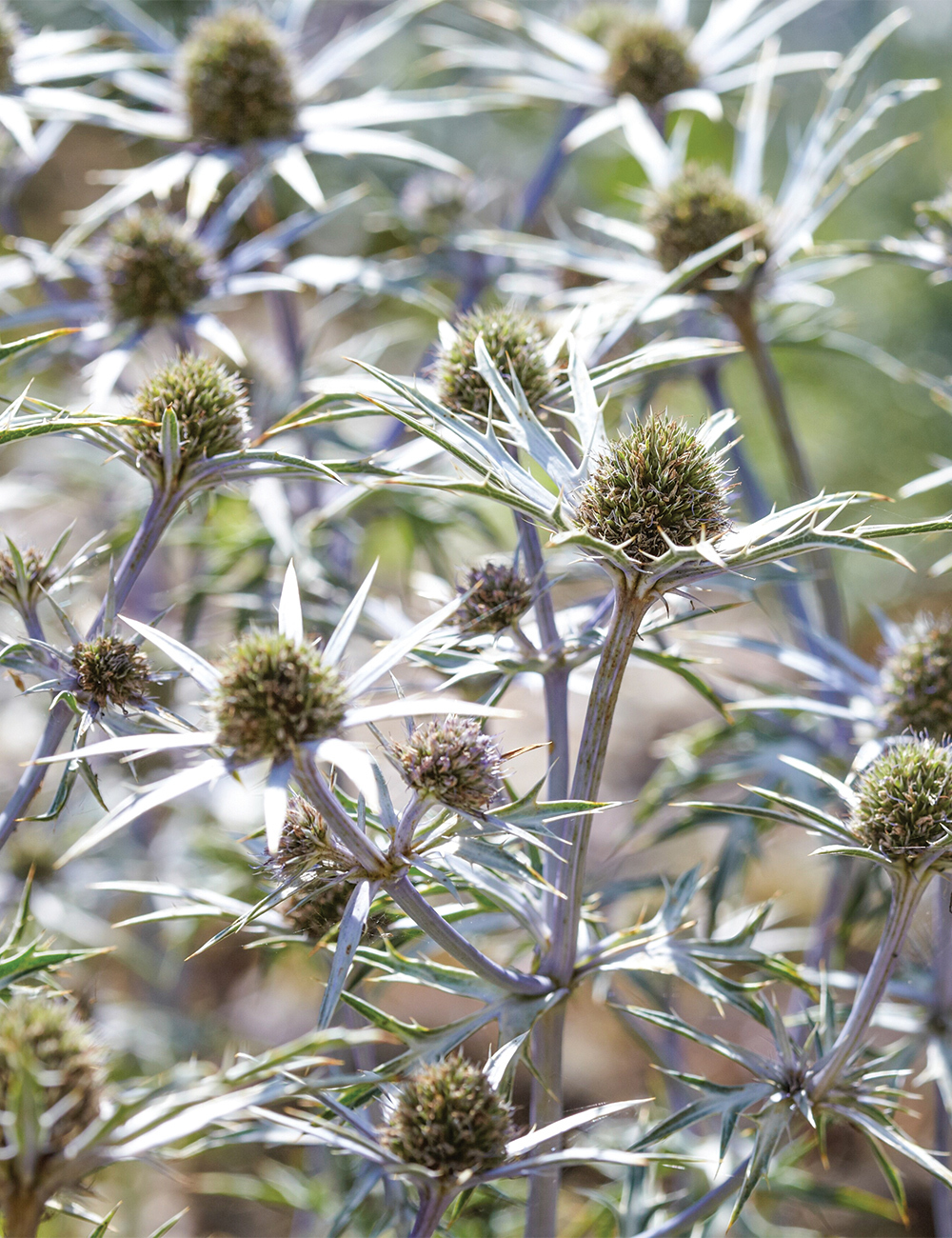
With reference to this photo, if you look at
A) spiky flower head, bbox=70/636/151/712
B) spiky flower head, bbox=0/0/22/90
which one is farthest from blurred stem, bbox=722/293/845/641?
spiky flower head, bbox=0/0/22/90

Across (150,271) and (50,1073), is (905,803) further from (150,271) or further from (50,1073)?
(150,271)

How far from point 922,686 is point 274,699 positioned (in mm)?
888

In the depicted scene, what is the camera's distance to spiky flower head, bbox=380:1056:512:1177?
88 centimetres

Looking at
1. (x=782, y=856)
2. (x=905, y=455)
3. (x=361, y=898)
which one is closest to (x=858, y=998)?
(x=361, y=898)

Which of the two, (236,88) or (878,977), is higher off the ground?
(236,88)

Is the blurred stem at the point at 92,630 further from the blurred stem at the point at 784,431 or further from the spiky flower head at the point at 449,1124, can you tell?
the blurred stem at the point at 784,431

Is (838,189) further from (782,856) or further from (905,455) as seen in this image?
(905,455)

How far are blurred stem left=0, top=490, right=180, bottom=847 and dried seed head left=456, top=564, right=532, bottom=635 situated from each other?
32 cm

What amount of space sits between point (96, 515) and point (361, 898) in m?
1.54

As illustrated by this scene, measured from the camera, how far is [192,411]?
3.54 feet

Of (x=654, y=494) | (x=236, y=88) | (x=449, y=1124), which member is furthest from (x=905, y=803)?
(x=236, y=88)

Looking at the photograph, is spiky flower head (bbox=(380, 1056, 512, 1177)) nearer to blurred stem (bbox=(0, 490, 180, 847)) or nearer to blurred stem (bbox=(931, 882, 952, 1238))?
blurred stem (bbox=(0, 490, 180, 847))

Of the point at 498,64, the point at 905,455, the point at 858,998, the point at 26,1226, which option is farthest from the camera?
the point at 905,455

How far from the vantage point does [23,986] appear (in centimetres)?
102
